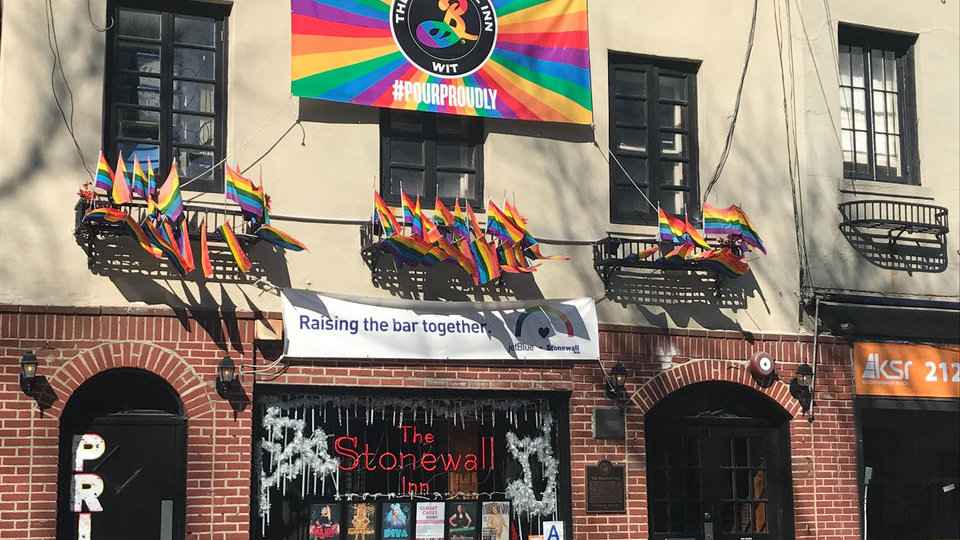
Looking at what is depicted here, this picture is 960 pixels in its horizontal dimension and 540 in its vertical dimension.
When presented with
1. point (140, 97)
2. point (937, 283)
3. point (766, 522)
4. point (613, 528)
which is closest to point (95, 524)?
point (140, 97)

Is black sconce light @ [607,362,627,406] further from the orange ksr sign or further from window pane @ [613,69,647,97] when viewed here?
window pane @ [613,69,647,97]

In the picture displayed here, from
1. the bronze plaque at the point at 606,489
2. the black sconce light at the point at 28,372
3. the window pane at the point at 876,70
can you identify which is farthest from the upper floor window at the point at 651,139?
the black sconce light at the point at 28,372

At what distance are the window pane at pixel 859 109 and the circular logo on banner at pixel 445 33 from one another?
3.99 m

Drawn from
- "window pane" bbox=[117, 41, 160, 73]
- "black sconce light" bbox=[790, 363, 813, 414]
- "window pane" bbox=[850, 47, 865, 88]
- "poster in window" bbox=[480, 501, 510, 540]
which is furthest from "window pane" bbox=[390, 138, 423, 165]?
"window pane" bbox=[850, 47, 865, 88]

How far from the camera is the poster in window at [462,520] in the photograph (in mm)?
11938

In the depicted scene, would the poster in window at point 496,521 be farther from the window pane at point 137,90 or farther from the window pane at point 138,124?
the window pane at point 137,90

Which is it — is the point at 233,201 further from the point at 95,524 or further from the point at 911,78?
the point at 911,78

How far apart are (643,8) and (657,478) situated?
175 inches

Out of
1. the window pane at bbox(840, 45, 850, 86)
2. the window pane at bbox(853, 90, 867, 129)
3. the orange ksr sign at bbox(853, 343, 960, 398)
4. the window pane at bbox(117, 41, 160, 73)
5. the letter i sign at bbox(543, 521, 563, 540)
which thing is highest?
the window pane at bbox(840, 45, 850, 86)

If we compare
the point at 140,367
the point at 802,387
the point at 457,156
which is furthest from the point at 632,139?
the point at 140,367

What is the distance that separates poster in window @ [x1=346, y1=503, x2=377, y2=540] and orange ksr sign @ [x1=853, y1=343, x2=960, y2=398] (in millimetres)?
4950

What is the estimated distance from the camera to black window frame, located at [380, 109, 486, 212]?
12.0 meters

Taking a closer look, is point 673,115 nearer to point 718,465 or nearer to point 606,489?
point 718,465

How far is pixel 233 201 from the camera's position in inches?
435
